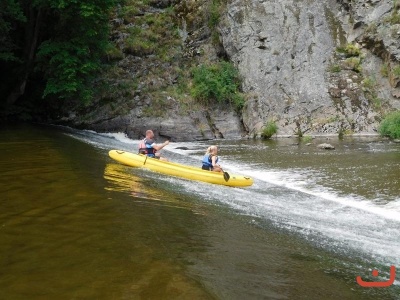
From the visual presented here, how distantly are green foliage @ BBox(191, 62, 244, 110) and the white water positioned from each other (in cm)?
1145

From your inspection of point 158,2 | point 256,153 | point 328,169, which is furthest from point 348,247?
point 158,2

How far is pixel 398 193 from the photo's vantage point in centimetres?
895

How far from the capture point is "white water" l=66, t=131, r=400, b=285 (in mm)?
5617

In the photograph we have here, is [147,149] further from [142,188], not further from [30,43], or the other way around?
[30,43]

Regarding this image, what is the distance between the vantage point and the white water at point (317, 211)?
5617 mm

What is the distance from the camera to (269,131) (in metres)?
21.2

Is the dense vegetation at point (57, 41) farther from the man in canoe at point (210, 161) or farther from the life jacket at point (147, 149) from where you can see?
the man in canoe at point (210, 161)

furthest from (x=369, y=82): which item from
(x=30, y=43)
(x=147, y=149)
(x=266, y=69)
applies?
(x=30, y=43)

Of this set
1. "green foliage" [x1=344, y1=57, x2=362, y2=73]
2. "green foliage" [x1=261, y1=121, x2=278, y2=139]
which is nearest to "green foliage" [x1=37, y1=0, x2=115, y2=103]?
"green foliage" [x1=261, y1=121, x2=278, y2=139]

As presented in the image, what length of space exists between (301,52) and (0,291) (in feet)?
74.5

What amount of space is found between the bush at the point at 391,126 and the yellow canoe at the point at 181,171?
11345mm

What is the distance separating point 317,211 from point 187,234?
3157 mm

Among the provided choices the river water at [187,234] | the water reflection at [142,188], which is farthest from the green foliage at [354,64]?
the water reflection at [142,188]

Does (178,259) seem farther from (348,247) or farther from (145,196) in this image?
(145,196)
